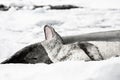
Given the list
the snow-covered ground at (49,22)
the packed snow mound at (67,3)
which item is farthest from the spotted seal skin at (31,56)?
the packed snow mound at (67,3)

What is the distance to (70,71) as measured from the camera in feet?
5.37

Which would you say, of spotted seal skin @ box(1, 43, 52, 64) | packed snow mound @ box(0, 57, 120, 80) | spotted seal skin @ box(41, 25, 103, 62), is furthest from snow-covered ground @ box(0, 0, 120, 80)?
spotted seal skin @ box(41, 25, 103, 62)

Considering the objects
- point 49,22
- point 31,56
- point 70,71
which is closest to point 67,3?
point 49,22

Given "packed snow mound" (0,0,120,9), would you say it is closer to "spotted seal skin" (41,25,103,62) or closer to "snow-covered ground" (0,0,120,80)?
"snow-covered ground" (0,0,120,80)

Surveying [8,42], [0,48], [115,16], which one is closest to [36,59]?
[0,48]

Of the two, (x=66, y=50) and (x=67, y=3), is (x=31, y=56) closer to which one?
(x=66, y=50)

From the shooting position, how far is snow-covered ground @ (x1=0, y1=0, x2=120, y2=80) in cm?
166

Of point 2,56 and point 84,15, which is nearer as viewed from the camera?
point 2,56

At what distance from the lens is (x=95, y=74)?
157cm

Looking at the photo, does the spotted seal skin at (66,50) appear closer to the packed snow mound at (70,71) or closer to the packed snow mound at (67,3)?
the packed snow mound at (70,71)

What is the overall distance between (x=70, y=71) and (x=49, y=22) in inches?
143

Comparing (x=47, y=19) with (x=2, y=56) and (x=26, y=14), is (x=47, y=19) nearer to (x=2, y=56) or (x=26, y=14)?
(x=26, y=14)

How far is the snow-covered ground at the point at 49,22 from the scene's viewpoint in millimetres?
1656

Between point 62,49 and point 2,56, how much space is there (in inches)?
34.9
